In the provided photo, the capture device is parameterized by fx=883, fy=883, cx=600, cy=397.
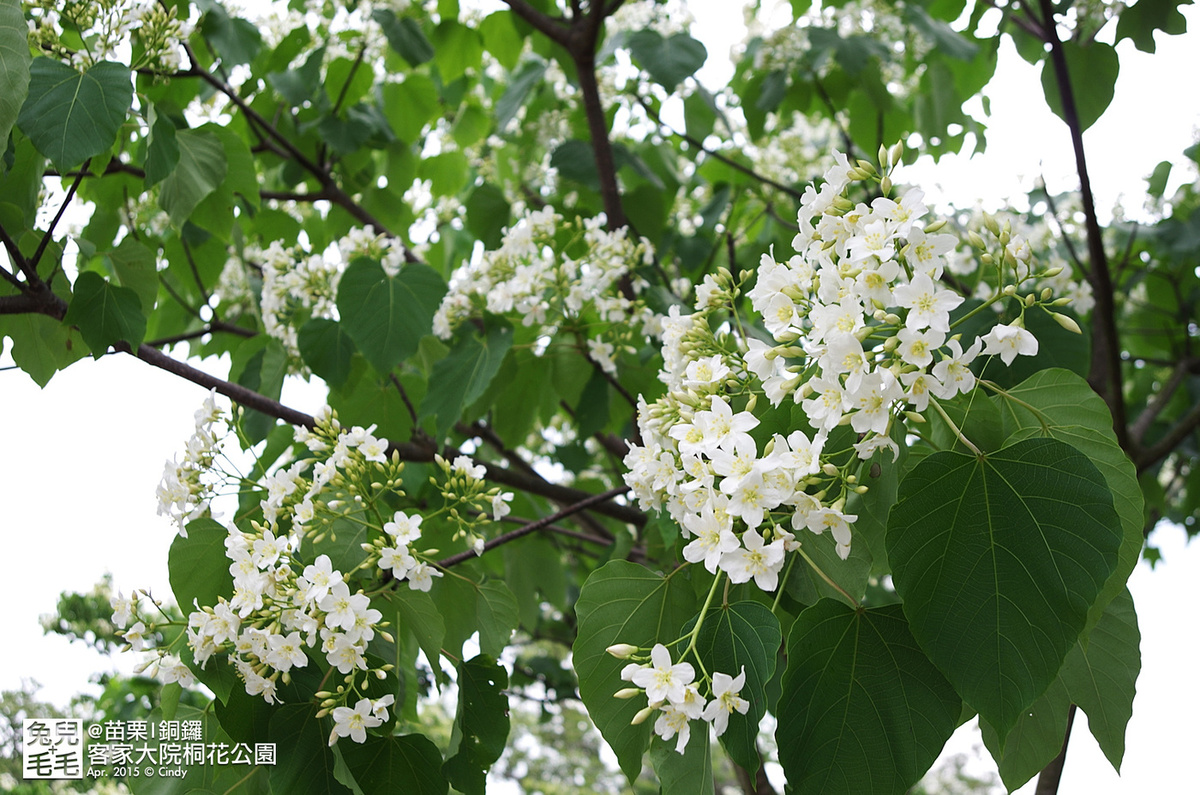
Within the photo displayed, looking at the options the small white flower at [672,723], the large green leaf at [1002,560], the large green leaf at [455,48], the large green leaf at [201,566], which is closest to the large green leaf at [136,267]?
the large green leaf at [201,566]

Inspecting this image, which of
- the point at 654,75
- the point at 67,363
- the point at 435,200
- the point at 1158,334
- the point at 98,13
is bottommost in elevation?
the point at 67,363

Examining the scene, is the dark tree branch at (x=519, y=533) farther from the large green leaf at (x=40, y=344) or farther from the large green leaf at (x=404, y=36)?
the large green leaf at (x=404, y=36)

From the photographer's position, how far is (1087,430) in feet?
3.71

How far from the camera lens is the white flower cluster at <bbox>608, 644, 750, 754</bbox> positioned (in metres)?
0.98

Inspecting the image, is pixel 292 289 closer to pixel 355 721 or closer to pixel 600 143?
pixel 600 143

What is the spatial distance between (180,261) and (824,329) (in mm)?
2249

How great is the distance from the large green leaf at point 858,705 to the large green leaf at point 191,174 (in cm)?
156

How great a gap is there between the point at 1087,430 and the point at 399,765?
1080 mm

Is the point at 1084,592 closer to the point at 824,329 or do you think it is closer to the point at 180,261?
the point at 824,329

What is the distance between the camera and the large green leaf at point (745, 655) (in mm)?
1013

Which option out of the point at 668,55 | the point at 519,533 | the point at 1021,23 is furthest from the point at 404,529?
the point at 1021,23

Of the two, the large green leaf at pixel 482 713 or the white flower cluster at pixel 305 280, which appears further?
the white flower cluster at pixel 305 280

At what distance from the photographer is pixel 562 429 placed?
4.62m

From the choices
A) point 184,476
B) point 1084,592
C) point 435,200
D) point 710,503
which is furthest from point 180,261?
point 1084,592
